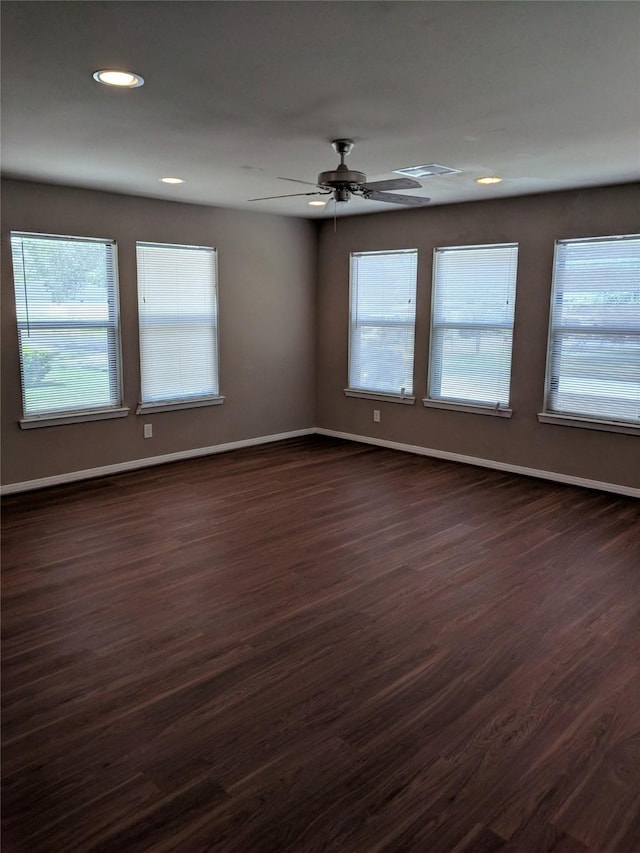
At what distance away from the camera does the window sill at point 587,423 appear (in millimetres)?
4969

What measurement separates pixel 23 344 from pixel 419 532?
3335 mm

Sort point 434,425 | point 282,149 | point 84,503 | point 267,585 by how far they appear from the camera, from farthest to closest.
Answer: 1. point 434,425
2. point 84,503
3. point 282,149
4. point 267,585

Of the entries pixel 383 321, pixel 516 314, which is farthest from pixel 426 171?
pixel 383 321

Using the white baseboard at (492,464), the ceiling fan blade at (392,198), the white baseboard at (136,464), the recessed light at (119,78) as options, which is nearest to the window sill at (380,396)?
the white baseboard at (492,464)

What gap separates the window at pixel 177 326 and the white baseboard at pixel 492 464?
1.63m

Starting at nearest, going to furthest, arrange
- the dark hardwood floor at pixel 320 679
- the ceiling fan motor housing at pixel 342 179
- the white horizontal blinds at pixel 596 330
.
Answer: the dark hardwood floor at pixel 320 679 → the ceiling fan motor housing at pixel 342 179 → the white horizontal blinds at pixel 596 330

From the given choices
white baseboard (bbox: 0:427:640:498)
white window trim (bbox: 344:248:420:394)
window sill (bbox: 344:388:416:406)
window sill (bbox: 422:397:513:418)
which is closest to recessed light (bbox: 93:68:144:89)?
white baseboard (bbox: 0:427:640:498)

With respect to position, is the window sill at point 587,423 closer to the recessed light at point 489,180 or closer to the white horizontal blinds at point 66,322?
the recessed light at point 489,180

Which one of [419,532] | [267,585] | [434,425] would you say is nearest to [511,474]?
[434,425]

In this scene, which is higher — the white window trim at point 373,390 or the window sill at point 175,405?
the white window trim at point 373,390

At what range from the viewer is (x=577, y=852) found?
1.77 meters

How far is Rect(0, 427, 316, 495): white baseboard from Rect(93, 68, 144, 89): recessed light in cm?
341

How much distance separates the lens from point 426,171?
4340 mm

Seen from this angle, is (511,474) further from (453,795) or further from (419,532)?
(453,795)
